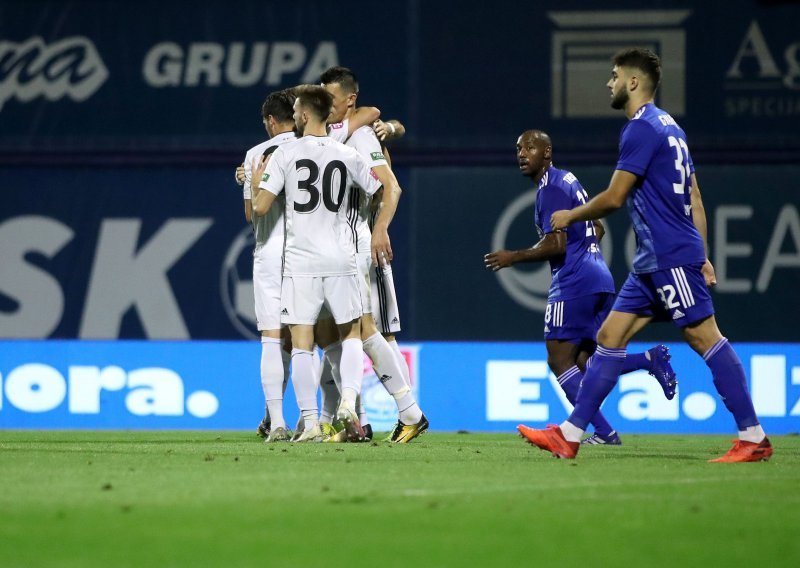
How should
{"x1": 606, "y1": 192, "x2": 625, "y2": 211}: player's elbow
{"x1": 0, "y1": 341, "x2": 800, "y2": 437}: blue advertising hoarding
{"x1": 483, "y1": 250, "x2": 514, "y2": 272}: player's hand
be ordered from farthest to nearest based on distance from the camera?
{"x1": 0, "y1": 341, "x2": 800, "y2": 437}: blue advertising hoarding < {"x1": 483, "y1": 250, "x2": 514, "y2": 272}: player's hand < {"x1": 606, "y1": 192, "x2": 625, "y2": 211}: player's elbow

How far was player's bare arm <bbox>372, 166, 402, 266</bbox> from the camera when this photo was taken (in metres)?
7.95

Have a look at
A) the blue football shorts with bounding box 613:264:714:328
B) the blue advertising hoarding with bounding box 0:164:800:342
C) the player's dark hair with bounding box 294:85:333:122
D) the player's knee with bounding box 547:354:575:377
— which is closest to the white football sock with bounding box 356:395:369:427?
the player's knee with bounding box 547:354:575:377

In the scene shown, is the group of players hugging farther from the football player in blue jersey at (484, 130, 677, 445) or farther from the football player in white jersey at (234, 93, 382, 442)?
the football player in blue jersey at (484, 130, 677, 445)

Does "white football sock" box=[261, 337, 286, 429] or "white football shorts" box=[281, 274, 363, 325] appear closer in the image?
"white football shorts" box=[281, 274, 363, 325]

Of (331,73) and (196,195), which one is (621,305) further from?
(196,195)

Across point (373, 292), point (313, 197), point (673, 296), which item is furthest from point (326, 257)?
point (673, 296)

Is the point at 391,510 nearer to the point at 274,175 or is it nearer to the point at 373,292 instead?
the point at 274,175

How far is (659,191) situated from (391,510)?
252 centimetres

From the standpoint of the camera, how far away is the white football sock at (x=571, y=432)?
21.0ft

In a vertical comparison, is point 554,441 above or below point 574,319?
below

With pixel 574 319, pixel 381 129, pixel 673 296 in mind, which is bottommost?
pixel 574 319

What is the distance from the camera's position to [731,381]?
632 centimetres

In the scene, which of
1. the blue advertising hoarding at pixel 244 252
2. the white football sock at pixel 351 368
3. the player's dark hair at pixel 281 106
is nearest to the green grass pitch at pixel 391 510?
the white football sock at pixel 351 368

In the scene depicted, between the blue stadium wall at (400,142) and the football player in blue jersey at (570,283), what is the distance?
607 cm
